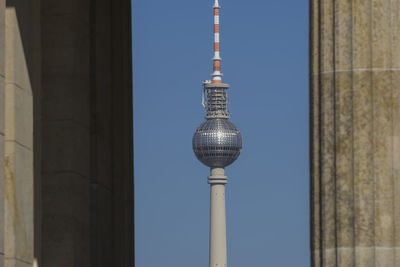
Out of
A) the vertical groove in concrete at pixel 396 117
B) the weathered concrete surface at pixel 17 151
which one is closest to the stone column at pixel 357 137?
the vertical groove in concrete at pixel 396 117

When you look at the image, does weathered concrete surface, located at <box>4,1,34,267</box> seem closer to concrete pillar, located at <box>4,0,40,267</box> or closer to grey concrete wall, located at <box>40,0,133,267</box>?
concrete pillar, located at <box>4,0,40,267</box>

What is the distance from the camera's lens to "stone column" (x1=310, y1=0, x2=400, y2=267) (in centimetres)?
2833

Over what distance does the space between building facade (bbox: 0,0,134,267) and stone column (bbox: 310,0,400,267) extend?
Result: 6.33 meters

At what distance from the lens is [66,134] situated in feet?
114

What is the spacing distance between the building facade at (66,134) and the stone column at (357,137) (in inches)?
249

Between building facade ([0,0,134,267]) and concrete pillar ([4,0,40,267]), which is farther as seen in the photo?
building facade ([0,0,134,267])

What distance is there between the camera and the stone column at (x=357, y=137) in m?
28.3

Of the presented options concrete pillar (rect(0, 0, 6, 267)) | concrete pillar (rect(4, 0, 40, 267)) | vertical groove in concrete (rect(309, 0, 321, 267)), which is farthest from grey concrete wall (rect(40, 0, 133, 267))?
vertical groove in concrete (rect(309, 0, 321, 267))

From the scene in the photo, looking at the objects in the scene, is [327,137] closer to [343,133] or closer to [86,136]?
[343,133]

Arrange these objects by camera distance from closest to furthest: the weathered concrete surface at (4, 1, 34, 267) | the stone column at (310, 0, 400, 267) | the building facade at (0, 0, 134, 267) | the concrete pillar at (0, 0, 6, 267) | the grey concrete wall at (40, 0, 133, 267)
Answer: the stone column at (310, 0, 400, 267), the concrete pillar at (0, 0, 6, 267), the weathered concrete surface at (4, 1, 34, 267), the building facade at (0, 0, 134, 267), the grey concrete wall at (40, 0, 133, 267)

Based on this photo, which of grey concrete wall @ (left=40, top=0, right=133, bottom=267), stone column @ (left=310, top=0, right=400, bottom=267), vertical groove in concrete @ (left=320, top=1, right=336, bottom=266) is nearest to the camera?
stone column @ (left=310, top=0, right=400, bottom=267)

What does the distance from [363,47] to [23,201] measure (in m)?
7.95

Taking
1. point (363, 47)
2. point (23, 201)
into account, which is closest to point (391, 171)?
point (363, 47)

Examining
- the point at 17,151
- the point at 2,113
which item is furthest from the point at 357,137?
the point at 17,151
